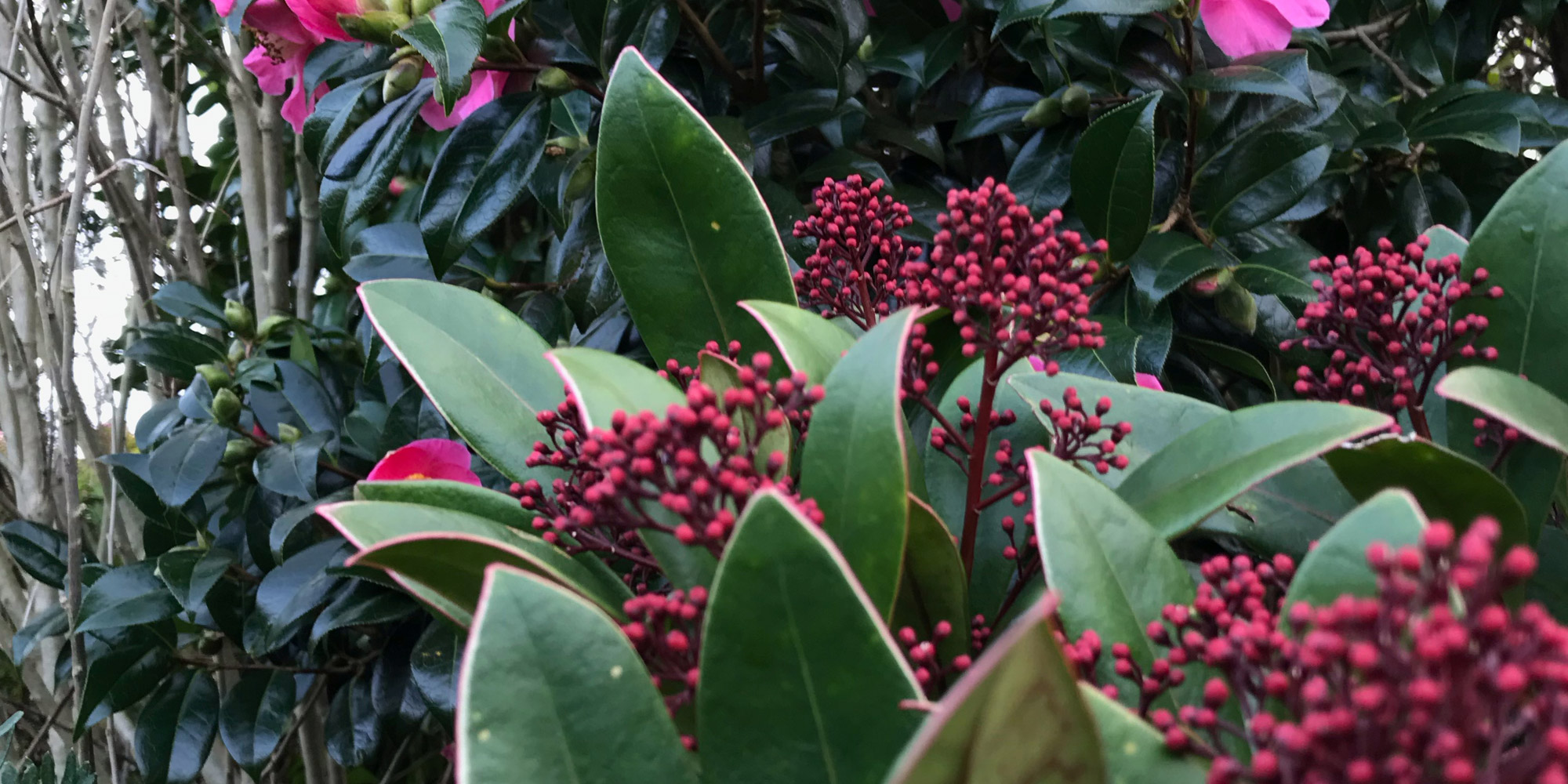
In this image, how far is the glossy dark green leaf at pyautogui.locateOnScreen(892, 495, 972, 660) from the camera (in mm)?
477

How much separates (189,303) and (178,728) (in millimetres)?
593

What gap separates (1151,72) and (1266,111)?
0.47ft

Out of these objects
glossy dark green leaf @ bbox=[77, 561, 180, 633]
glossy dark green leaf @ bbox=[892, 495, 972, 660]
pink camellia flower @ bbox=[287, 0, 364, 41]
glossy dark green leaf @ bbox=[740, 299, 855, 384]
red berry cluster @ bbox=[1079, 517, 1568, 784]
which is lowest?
glossy dark green leaf @ bbox=[77, 561, 180, 633]

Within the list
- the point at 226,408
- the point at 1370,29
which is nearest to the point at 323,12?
the point at 226,408

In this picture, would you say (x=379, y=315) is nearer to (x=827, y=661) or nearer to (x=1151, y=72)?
(x=827, y=661)

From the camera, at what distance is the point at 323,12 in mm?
939

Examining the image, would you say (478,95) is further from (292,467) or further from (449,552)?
(449,552)

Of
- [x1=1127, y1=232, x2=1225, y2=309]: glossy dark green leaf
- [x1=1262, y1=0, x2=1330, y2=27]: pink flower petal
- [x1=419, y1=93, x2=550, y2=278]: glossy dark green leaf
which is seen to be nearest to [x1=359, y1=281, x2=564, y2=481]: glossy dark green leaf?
[x1=419, y1=93, x2=550, y2=278]: glossy dark green leaf

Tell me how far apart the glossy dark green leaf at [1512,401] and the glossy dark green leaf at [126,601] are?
1312mm

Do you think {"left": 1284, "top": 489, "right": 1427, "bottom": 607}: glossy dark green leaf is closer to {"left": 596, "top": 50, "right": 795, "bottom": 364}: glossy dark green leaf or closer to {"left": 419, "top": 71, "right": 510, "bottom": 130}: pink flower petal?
{"left": 596, "top": 50, "right": 795, "bottom": 364}: glossy dark green leaf

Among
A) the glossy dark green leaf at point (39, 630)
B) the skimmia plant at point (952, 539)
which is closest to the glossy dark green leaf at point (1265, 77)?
the skimmia plant at point (952, 539)

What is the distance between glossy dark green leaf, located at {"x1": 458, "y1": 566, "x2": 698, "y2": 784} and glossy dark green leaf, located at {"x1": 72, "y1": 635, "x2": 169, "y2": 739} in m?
1.12

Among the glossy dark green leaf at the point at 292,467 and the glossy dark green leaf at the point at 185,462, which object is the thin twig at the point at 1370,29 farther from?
the glossy dark green leaf at the point at 185,462

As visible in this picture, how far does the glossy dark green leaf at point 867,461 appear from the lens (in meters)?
0.41
